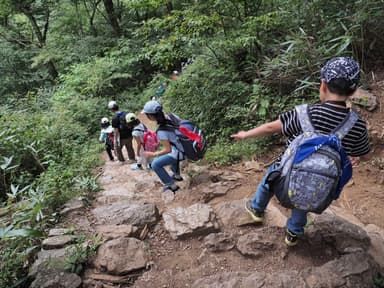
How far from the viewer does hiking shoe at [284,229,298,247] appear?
2488 mm

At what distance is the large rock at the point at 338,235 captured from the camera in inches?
99.1

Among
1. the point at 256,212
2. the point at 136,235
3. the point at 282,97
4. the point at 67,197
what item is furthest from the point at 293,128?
the point at 282,97

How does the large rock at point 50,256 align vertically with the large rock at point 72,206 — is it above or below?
above

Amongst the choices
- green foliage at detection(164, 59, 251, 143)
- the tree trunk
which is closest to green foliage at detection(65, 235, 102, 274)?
green foliage at detection(164, 59, 251, 143)

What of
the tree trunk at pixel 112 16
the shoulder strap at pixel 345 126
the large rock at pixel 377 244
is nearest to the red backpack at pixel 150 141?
the large rock at pixel 377 244

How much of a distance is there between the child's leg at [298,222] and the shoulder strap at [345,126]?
0.72 metres

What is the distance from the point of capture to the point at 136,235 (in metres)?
2.94

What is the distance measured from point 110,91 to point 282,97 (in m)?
10.1

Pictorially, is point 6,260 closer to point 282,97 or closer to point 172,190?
point 172,190

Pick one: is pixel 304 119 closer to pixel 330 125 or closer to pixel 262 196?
pixel 330 125

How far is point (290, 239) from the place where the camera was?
8.25 feet

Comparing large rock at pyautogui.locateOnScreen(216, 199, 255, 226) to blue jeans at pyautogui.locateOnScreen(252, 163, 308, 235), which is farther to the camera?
large rock at pyautogui.locateOnScreen(216, 199, 255, 226)

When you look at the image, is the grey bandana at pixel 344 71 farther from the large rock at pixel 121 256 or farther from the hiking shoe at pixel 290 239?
the large rock at pixel 121 256

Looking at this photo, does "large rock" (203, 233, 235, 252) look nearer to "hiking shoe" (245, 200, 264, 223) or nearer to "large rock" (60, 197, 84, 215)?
"hiking shoe" (245, 200, 264, 223)
